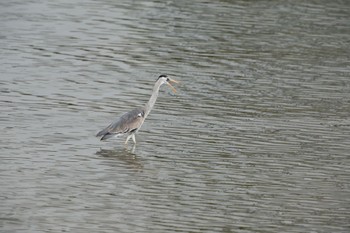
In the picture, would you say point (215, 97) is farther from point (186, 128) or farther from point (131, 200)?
point (131, 200)

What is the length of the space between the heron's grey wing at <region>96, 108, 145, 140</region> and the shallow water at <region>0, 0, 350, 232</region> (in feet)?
0.72

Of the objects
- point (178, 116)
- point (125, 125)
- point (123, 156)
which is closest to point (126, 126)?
point (125, 125)

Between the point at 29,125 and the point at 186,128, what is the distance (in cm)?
233

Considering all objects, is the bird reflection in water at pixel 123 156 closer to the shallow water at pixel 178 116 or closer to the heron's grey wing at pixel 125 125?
the shallow water at pixel 178 116

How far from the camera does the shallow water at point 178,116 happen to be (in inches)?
466

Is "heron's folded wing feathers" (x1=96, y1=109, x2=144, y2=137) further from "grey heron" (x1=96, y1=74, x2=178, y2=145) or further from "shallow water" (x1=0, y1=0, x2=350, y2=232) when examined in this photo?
"shallow water" (x1=0, y1=0, x2=350, y2=232)

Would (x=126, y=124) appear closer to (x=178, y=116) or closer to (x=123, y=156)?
(x=123, y=156)

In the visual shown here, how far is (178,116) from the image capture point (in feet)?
54.3

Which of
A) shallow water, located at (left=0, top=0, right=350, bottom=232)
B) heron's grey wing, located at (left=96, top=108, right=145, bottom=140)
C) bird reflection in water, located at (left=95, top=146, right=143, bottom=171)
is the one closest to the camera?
shallow water, located at (left=0, top=0, right=350, bottom=232)

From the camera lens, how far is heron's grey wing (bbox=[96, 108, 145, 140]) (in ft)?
48.5

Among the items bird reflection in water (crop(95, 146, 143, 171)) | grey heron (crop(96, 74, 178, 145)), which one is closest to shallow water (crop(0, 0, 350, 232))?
bird reflection in water (crop(95, 146, 143, 171))

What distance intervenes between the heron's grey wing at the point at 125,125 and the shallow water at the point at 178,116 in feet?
0.72

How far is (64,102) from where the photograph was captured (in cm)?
1709

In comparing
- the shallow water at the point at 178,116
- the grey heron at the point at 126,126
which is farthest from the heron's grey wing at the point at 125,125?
the shallow water at the point at 178,116
